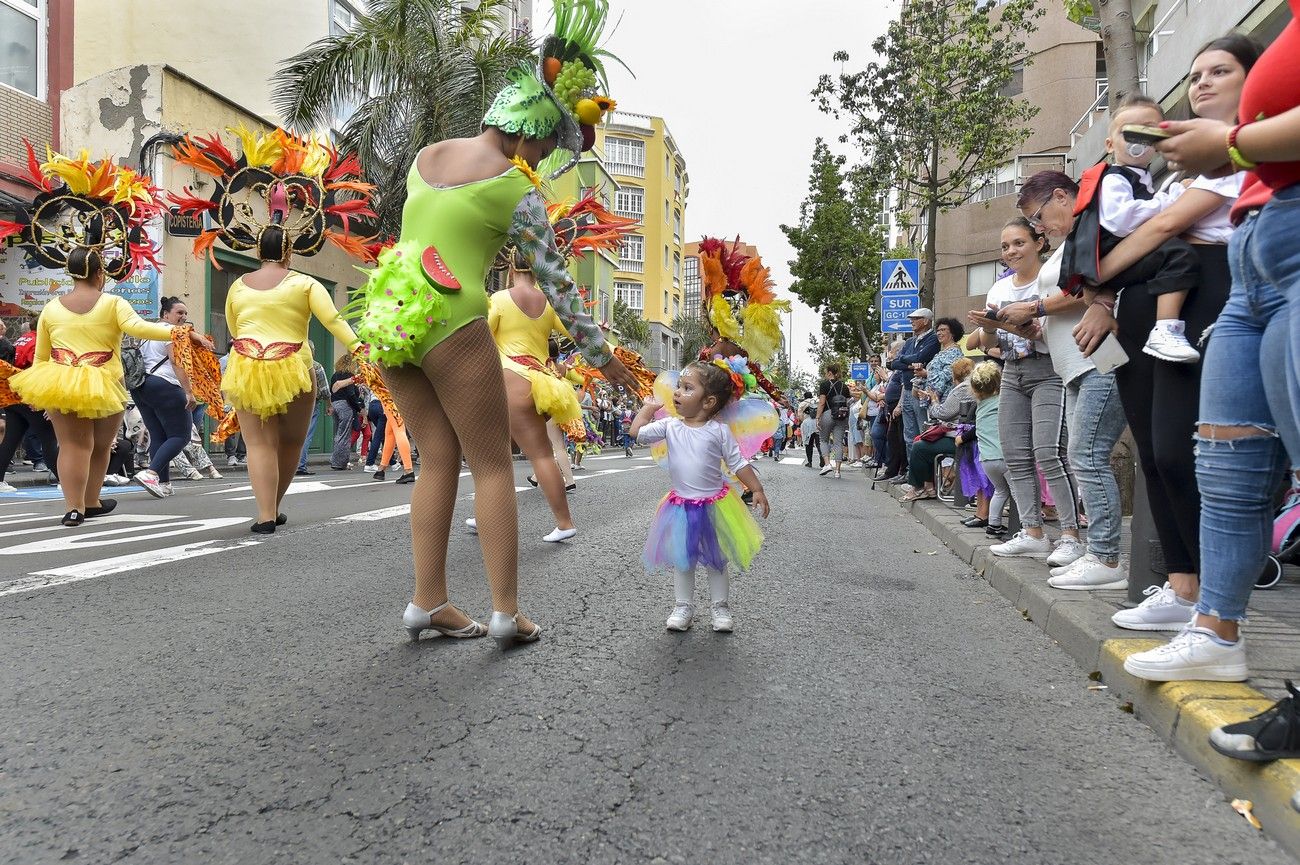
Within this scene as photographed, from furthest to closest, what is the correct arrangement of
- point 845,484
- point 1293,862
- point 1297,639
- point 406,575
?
1. point 845,484
2. point 406,575
3. point 1297,639
4. point 1293,862

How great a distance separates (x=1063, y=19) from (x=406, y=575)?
124 feet

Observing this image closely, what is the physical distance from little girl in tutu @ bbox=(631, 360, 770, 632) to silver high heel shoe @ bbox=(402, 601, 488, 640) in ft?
2.63

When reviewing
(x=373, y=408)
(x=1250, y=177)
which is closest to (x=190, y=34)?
(x=373, y=408)

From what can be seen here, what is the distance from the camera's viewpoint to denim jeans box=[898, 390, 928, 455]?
10741mm

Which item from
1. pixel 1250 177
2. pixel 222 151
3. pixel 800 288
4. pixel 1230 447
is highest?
pixel 800 288

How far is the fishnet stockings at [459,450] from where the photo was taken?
11.3 ft

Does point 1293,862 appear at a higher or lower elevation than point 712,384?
lower

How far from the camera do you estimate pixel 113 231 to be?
7297 mm

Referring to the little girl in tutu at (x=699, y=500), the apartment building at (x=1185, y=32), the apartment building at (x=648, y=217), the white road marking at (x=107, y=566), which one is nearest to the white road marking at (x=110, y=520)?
the white road marking at (x=107, y=566)

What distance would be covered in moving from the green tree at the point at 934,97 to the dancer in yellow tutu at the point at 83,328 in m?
16.5

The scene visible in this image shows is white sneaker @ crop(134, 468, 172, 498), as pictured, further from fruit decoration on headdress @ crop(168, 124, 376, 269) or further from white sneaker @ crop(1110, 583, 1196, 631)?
white sneaker @ crop(1110, 583, 1196, 631)

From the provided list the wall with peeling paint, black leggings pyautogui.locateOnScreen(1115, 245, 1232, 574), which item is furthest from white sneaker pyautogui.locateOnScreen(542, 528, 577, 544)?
the wall with peeling paint

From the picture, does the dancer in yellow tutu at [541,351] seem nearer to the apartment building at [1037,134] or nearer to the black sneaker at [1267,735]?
the black sneaker at [1267,735]

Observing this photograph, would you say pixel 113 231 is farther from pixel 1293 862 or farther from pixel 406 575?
pixel 1293 862
